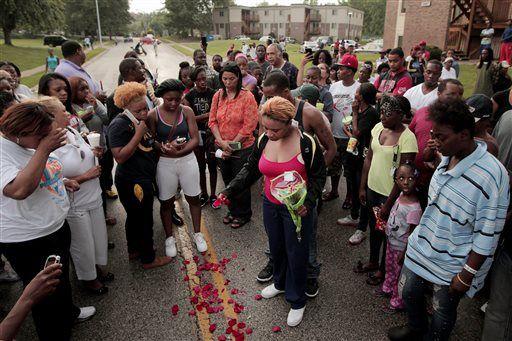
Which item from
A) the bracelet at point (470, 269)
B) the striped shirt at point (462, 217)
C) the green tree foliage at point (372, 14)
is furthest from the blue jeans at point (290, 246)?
the green tree foliage at point (372, 14)

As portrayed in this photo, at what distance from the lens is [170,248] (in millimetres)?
4688

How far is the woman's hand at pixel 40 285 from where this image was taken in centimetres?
190

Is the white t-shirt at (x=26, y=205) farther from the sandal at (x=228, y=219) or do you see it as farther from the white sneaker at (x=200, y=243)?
the sandal at (x=228, y=219)


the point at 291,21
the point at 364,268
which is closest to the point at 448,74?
the point at 364,268

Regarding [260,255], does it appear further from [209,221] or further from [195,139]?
[195,139]

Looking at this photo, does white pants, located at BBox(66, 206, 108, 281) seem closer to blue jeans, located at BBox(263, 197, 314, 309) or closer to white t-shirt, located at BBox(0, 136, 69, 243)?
white t-shirt, located at BBox(0, 136, 69, 243)

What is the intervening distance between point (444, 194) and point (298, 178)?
1134mm

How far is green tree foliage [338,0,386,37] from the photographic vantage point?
85188 mm

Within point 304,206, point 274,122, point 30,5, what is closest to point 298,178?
point 304,206

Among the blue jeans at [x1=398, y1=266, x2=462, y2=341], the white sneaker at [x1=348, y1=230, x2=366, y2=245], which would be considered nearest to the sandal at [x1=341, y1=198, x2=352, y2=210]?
the white sneaker at [x1=348, y1=230, x2=366, y2=245]

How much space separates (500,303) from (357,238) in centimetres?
226

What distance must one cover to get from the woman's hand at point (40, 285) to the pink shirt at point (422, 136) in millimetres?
3500

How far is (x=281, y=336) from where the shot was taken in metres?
3.34

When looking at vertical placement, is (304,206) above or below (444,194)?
below
